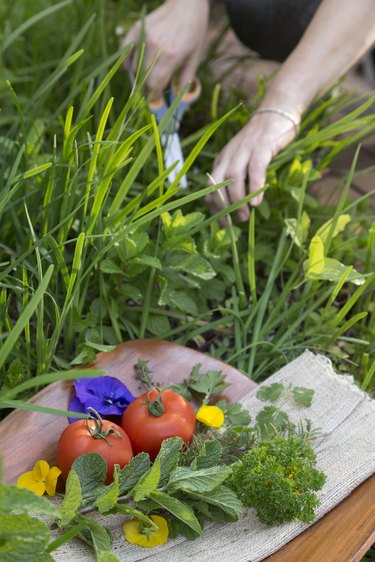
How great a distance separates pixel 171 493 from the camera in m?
1.14

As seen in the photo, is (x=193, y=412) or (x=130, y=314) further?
(x=130, y=314)

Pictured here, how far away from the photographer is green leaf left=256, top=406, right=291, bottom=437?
131 centimetres

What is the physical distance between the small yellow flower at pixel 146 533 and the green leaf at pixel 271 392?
12.8 inches

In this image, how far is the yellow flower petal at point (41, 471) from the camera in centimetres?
118

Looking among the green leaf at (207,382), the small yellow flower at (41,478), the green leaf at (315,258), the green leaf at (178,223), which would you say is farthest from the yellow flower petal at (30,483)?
the green leaf at (315,258)

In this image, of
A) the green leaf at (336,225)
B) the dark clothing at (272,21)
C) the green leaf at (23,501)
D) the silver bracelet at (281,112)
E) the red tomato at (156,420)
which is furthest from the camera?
the dark clothing at (272,21)

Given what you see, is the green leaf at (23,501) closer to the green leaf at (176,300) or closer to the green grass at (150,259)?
the green grass at (150,259)

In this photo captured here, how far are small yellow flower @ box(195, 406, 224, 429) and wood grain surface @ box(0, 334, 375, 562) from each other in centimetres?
12

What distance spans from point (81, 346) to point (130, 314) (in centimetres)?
21

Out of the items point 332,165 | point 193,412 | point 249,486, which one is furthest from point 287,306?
point 332,165

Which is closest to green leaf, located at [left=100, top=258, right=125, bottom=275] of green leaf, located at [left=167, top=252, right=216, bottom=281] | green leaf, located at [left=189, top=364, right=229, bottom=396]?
green leaf, located at [left=167, top=252, right=216, bottom=281]

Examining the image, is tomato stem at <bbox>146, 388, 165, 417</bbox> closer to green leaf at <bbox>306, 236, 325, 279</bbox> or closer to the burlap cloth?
the burlap cloth

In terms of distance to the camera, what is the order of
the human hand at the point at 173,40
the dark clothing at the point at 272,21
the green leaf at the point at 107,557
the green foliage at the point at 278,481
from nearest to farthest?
the green leaf at the point at 107,557 → the green foliage at the point at 278,481 → the human hand at the point at 173,40 → the dark clothing at the point at 272,21

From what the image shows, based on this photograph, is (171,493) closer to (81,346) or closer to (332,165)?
(81,346)
